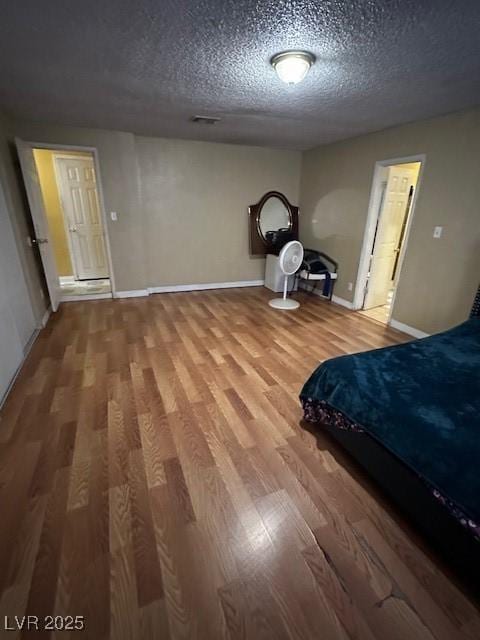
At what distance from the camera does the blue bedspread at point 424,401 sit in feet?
3.96

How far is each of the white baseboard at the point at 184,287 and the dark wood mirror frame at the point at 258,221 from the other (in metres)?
0.58

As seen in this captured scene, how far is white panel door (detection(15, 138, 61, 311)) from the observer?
3.39m

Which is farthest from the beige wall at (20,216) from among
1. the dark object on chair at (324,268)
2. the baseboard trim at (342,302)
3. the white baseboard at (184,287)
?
the baseboard trim at (342,302)

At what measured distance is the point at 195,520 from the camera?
141cm

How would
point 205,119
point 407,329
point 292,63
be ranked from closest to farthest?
1. point 292,63
2. point 205,119
3. point 407,329

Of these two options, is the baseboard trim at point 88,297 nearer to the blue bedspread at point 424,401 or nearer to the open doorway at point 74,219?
the open doorway at point 74,219

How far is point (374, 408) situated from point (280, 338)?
1.90 metres

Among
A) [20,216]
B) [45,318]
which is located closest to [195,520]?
[45,318]

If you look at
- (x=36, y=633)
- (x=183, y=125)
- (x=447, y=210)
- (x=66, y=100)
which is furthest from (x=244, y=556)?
(x=183, y=125)

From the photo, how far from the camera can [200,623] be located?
3.47 ft

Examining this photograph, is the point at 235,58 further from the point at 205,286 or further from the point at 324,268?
the point at 205,286

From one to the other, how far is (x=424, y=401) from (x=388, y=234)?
330 cm

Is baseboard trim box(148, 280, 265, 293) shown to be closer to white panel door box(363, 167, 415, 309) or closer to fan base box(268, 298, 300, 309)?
fan base box(268, 298, 300, 309)

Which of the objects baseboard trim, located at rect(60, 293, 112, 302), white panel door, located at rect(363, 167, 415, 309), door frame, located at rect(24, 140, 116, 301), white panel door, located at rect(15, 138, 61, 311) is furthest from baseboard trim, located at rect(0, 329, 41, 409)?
white panel door, located at rect(363, 167, 415, 309)
